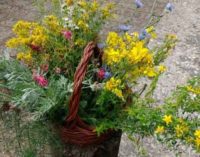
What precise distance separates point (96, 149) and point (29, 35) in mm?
493

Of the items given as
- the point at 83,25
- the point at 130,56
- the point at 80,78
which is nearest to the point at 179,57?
the point at 83,25

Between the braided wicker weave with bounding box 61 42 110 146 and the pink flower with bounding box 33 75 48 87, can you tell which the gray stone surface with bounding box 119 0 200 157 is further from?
the pink flower with bounding box 33 75 48 87

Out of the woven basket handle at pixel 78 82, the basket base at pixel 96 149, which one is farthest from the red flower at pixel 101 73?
the basket base at pixel 96 149

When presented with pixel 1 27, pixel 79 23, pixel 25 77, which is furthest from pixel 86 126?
pixel 1 27

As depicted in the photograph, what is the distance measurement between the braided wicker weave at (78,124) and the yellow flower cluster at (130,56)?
0.07m

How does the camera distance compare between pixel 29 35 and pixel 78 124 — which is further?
pixel 29 35

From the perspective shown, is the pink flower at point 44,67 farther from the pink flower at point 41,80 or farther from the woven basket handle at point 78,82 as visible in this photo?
the woven basket handle at point 78,82

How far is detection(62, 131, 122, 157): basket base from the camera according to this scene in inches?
60.6

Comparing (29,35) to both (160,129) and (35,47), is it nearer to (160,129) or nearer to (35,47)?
(35,47)

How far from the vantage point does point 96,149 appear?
154cm

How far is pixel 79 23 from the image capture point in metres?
1.55

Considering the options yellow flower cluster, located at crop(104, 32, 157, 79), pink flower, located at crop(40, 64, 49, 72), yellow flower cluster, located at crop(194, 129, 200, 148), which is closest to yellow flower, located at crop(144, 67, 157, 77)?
yellow flower cluster, located at crop(104, 32, 157, 79)

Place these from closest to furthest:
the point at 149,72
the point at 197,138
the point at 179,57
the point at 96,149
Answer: the point at 197,138 → the point at 149,72 → the point at 96,149 → the point at 179,57

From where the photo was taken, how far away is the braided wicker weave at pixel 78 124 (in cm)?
133
